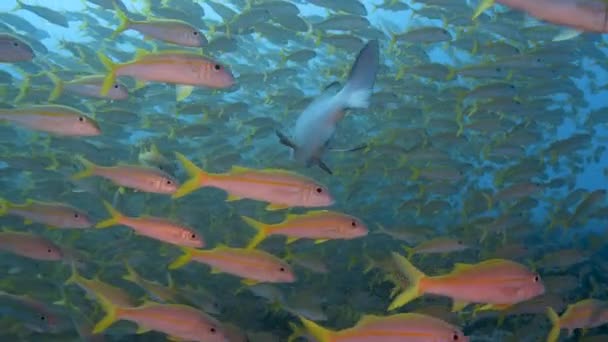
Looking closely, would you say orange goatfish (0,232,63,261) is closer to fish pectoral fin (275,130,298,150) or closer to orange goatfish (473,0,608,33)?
fish pectoral fin (275,130,298,150)

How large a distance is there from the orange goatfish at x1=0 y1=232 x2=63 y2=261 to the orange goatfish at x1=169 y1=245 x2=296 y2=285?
5.30 feet

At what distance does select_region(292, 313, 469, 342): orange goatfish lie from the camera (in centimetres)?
313

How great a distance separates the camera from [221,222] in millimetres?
9070

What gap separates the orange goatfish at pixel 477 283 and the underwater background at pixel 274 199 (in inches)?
0.5

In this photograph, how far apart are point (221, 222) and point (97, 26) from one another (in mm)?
6222

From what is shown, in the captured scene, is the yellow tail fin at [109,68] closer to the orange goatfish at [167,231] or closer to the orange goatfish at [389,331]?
the orange goatfish at [167,231]

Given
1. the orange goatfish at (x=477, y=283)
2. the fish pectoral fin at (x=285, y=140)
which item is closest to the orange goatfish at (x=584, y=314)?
the orange goatfish at (x=477, y=283)

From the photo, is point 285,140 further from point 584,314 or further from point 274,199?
point 584,314

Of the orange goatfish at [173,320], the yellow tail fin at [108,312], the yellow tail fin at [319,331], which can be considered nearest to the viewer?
the yellow tail fin at [319,331]

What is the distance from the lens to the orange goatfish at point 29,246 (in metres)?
4.92

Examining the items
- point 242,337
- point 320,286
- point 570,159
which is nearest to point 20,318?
point 242,337

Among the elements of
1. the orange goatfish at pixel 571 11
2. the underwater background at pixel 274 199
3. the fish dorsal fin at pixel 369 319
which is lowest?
the underwater background at pixel 274 199

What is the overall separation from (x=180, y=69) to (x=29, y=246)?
237 centimetres

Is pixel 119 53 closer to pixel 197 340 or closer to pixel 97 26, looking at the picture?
pixel 97 26
